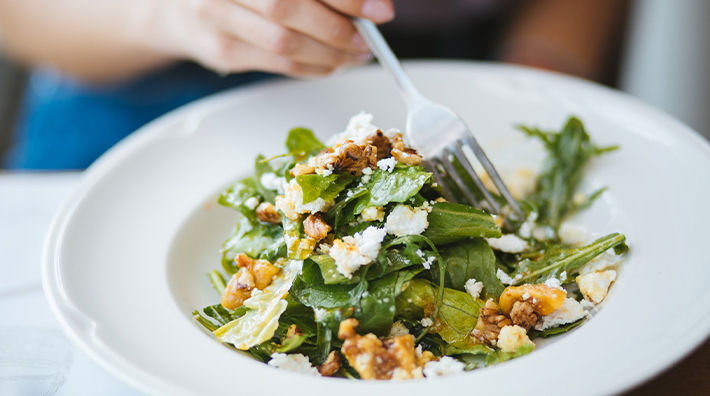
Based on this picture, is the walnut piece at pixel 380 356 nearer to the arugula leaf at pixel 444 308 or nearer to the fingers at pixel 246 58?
the arugula leaf at pixel 444 308

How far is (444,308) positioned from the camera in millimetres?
1517

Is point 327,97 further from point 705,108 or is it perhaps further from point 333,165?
point 705,108

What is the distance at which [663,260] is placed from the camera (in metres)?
1.51

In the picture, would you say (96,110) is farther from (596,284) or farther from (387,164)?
(596,284)

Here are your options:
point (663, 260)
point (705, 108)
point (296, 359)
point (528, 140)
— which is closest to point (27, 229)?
point (296, 359)

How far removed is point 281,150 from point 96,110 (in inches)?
66.3

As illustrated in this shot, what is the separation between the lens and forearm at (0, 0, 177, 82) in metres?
3.08

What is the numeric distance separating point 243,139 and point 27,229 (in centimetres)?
87

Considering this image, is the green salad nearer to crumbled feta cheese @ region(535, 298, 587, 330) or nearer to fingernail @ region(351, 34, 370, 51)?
crumbled feta cheese @ region(535, 298, 587, 330)

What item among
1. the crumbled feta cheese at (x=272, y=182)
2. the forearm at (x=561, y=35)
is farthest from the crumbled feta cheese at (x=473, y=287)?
the forearm at (x=561, y=35)

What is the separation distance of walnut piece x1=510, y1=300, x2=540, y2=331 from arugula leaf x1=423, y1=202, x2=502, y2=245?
0.69 feet

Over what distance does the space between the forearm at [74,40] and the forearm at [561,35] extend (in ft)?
6.49

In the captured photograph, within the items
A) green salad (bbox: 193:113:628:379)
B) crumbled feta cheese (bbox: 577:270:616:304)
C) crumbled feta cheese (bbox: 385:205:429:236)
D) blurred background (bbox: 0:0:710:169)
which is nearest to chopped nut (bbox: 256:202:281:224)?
green salad (bbox: 193:113:628:379)

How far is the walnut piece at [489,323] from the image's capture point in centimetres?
149
